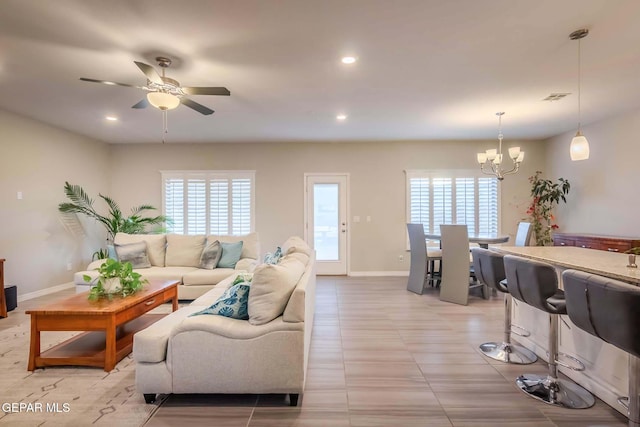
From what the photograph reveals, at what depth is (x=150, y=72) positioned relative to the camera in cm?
254

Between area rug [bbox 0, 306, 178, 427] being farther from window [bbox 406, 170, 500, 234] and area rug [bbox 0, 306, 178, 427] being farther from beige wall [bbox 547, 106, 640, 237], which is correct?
beige wall [bbox 547, 106, 640, 237]

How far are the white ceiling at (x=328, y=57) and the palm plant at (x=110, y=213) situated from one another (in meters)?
1.26

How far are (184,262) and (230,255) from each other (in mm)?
726

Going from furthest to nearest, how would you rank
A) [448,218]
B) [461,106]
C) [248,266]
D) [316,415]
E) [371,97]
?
1. [448,218]
2. [248,266]
3. [461,106]
4. [371,97]
5. [316,415]

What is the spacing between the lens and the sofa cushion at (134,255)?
14.8 ft

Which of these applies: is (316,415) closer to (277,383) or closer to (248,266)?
(277,383)

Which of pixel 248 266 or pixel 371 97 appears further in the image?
pixel 248 266

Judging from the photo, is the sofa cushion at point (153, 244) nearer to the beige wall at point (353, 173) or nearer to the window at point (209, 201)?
the window at point (209, 201)

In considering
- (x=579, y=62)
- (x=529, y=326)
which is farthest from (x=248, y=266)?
(x=579, y=62)

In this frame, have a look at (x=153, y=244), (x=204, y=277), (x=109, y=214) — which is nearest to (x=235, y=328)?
(x=204, y=277)

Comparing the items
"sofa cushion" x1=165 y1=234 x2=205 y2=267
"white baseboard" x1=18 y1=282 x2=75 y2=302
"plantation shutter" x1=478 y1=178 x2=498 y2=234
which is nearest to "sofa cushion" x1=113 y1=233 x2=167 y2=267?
"sofa cushion" x1=165 y1=234 x2=205 y2=267

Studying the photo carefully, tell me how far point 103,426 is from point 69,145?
535 centimetres

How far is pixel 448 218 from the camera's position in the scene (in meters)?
6.30

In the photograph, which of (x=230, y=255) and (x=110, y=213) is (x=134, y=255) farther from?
(x=110, y=213)
